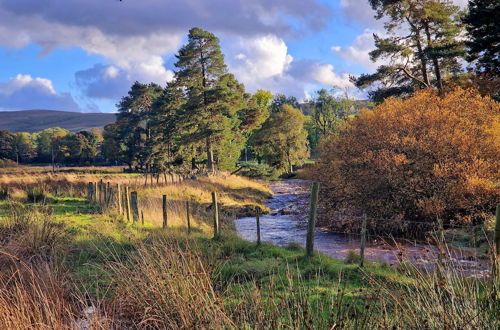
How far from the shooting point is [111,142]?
7081 centimetres

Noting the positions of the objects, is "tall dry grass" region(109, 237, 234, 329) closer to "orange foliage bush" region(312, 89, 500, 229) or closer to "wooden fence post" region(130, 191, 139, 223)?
"wooden fence post" region(130, 191, 139, 223)

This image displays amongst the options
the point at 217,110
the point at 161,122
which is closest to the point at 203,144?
the point at 217,110

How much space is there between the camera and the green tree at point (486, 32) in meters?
18.9

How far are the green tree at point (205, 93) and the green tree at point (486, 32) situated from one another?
64.7 ft

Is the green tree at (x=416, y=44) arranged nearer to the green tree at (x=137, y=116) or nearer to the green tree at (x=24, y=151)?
the green tree at (x=137, y=116)

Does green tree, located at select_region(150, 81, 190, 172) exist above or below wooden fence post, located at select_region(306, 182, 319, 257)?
above

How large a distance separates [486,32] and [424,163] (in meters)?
8.82

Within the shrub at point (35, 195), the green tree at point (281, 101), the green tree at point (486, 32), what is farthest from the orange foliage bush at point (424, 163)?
the green tree at point (281, 101)

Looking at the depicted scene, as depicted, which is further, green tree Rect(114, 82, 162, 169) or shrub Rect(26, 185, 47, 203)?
green tree Rect(114, 82, 162, 169)

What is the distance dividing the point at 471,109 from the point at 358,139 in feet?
15.0

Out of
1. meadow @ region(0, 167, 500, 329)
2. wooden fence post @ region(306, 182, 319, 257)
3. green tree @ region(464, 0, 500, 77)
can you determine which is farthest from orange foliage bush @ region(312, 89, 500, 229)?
wooden fence post @ region(306, 182, 319, 257)

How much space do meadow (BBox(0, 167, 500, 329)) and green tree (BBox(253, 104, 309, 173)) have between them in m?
36.0

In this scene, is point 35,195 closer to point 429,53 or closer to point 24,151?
point 429,53

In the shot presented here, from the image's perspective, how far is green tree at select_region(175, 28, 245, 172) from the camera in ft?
118
